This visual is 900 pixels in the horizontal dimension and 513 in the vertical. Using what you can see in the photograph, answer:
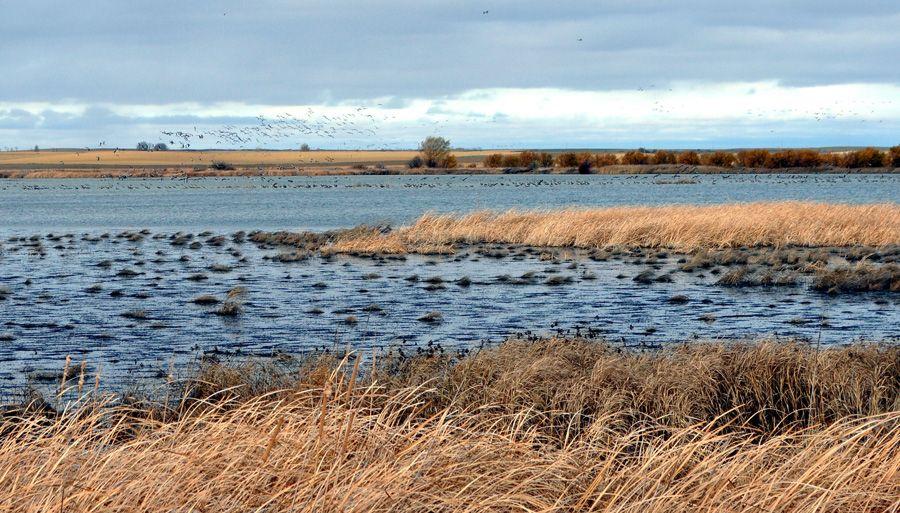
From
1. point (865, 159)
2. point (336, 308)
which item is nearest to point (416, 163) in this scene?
point (865, 159)

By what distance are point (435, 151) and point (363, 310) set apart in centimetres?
14611

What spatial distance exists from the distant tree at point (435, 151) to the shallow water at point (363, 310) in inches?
5239

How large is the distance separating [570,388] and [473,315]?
1078 centimetres

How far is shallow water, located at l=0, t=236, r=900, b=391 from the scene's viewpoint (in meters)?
18.2

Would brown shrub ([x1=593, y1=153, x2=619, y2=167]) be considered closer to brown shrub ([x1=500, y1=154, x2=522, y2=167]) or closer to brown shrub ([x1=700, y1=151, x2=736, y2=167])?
brown shrub ([x1=500, y1=154, x2=522, y2=167])

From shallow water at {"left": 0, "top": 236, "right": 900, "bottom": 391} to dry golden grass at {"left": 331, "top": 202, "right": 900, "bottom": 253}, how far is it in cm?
373

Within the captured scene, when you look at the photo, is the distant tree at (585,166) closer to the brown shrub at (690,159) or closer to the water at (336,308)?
the brown shrub at (690,159)

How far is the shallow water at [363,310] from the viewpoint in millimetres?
18172

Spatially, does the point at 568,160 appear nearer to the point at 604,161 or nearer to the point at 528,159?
the point at 604,161

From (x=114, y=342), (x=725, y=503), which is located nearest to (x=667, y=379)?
(x=725, y=503)

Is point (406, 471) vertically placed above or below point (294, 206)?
above

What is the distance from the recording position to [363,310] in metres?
22.6

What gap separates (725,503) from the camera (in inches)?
237

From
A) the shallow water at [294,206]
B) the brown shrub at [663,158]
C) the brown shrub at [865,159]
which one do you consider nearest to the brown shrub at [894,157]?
the brown shrub at [865,159]
